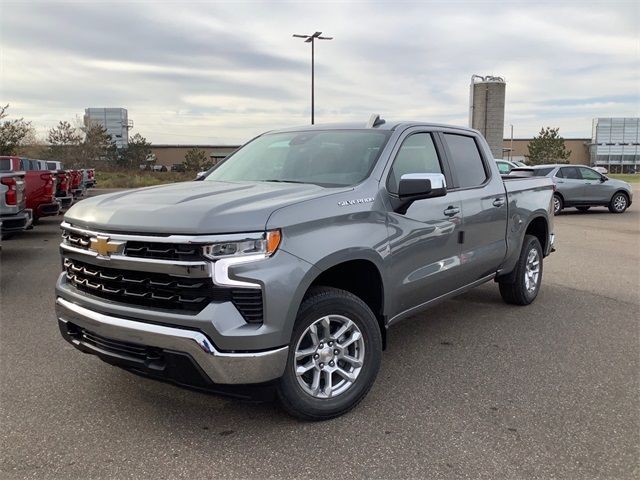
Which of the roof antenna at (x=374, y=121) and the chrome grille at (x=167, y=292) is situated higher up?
the roof antenna at (x=374, y=121)

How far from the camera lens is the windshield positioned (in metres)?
3.96

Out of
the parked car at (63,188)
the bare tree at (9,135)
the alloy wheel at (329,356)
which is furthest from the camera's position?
the bare tree at (9,135)

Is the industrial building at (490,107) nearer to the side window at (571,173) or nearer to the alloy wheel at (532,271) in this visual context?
the side window at (571,173)

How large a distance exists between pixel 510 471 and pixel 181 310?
1906 mm

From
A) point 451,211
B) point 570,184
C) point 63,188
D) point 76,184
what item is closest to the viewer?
point 451,211

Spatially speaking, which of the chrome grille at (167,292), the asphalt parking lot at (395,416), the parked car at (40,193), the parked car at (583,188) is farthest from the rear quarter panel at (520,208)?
the parked car at (583,188)

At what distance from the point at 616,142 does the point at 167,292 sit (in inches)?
3844

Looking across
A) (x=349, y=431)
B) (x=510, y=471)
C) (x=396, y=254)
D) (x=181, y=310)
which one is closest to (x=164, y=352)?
(x=181, y=310)

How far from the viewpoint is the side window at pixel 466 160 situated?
484 centimetres

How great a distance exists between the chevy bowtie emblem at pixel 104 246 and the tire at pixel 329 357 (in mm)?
1098

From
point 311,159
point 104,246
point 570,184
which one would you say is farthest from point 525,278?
point 570,184

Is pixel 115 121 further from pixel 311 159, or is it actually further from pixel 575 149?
pixel 575 149

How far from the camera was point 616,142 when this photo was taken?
86688 mm

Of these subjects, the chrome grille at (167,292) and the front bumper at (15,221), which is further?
the front bumper at (15,221)
